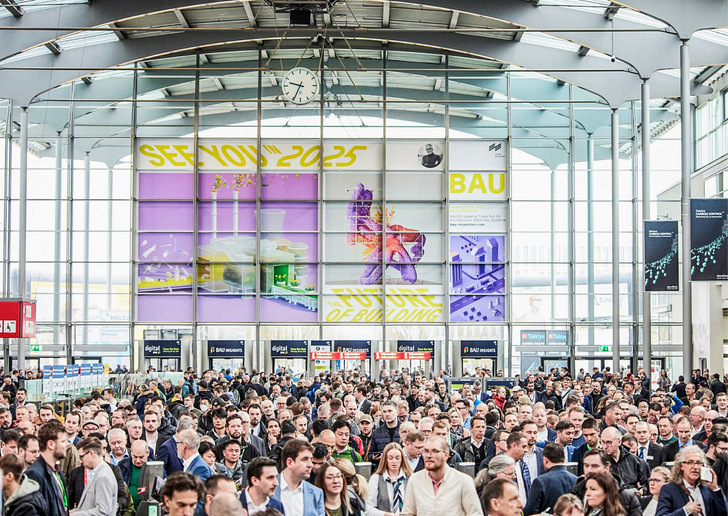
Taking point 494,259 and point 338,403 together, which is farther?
point 494,259

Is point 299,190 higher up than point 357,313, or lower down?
higher up

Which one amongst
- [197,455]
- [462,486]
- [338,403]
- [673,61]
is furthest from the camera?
[673,61]

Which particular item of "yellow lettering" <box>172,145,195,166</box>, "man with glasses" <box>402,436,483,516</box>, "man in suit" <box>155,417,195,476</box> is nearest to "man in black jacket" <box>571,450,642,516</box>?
"man with glasses" <box>402,436,483,516</box>

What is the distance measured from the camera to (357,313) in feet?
119

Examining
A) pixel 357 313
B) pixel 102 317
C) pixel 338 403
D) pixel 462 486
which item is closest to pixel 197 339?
pixel 102 317

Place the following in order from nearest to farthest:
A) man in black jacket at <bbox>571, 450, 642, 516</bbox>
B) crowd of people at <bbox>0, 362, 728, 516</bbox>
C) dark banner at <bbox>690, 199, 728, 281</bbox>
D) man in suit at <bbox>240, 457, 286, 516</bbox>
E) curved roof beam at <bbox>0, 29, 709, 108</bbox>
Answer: man in suit at <bbox>240, 457, 286, 516</bbox>
crowd of people at <bbox>0, 362, 728, 516</bbox>
man in black jacket at <bbox>571, 450, 642, 516</bbox>
dark banner at <bbox>690, 199, 728, 281</bbox>
curved roof beam at <bbox>0, 29, 709, 108</bbox>

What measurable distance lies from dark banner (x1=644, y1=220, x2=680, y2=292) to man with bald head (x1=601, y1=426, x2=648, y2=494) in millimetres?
14620

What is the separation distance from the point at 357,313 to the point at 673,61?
14.4 meters

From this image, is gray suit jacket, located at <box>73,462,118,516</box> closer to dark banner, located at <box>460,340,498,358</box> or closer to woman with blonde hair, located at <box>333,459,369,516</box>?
woman with blonde hair, located at <box>333,459,369,516</box>

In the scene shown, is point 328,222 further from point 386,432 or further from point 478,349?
point 386,432

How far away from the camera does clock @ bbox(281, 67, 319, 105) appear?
94.7ft

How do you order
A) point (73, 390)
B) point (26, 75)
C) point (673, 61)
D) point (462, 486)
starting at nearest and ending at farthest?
point (462, 486), point (73, 390), point (673, 61), point (26, 75)

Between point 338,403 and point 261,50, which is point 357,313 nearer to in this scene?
point 261,50

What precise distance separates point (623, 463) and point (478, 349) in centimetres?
2345
